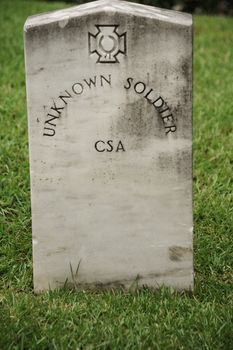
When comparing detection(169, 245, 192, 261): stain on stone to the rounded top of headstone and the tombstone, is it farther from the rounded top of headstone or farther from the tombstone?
the rounded top of headstone

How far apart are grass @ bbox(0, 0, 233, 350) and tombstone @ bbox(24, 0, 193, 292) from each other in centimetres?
16

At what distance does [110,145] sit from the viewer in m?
3.26

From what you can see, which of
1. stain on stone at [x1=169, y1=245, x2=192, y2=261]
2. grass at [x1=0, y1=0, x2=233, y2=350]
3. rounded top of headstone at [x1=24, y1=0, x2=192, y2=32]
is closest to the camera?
grass at [x1=0, y1=0, x2=233, y2=350]

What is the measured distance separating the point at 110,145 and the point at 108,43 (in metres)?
0.45

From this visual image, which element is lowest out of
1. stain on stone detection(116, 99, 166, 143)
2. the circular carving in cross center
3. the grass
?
the grass

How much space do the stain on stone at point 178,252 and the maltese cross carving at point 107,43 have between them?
91 cm

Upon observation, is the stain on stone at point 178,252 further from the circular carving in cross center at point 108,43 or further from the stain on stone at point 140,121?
the circular carving in cross center at point 108,43

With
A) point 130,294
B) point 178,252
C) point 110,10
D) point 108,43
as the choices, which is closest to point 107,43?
point 108,43

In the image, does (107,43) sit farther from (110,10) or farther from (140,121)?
(140,121)

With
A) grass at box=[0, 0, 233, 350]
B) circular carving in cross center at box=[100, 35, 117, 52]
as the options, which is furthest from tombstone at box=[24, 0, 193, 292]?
grass at box=[0, 0, 233, 350]

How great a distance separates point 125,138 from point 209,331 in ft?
3.03

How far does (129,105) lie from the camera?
10.6ft

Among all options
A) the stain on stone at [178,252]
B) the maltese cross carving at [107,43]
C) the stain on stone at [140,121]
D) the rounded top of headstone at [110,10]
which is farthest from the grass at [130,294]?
the rounded top of headstone at [110,10]

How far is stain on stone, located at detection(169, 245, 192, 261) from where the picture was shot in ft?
11.1
